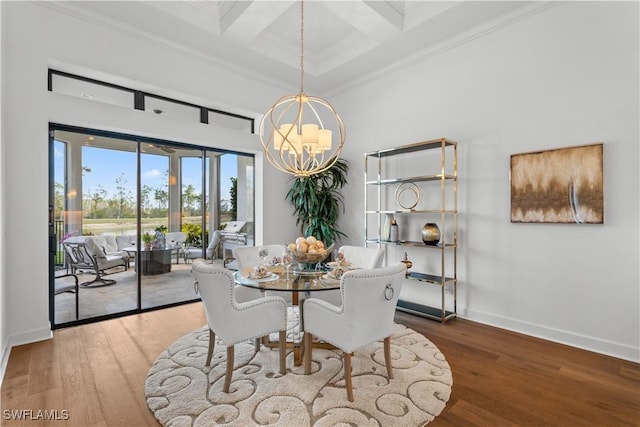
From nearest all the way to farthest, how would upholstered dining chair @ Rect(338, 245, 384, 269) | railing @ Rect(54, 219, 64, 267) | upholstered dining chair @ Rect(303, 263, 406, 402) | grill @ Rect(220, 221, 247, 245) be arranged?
upholstered dining chair @ Rect(303, 263, 406, 402), upholstered dining chair @ Rect(338, 245, 384, 269), railing @ Rect(54, 219, 64, 267), grill @ Rect(220, 221, 247, 245)

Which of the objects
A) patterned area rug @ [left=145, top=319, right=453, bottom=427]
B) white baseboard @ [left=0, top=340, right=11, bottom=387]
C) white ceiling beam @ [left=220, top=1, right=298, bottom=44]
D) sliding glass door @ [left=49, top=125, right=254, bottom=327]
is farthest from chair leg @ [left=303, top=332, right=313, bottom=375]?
white ceiling beam @ [left=220, top=1, right=298, bottom=44]

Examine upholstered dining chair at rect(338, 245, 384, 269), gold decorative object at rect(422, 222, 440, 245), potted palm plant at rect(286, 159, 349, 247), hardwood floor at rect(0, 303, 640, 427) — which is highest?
potted palm plant at rect(286, 159, 349, 247)

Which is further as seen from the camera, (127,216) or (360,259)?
(127,216)

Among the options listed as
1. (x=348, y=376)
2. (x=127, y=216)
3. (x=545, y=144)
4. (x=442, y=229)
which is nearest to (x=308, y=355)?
(x=348, y=376)

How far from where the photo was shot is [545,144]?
3125 mm

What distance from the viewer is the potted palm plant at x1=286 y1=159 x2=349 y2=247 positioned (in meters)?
4.86

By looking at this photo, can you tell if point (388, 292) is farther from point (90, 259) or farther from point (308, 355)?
point (90, 259)

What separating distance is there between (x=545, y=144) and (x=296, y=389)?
128 inches

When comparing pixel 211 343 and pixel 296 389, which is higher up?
pixel 211 343

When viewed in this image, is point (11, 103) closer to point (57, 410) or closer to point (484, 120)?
point (57, 410)

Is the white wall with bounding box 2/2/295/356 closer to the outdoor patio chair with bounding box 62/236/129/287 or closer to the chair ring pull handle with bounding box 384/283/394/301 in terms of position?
the outdoor patio chair with bounding box 62/236/129/287

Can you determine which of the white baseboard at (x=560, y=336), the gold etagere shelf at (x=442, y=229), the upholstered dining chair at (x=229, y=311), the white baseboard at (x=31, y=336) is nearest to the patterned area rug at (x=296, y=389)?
the upholstered dining chair at (x=229, y=311)

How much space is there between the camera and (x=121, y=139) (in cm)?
379

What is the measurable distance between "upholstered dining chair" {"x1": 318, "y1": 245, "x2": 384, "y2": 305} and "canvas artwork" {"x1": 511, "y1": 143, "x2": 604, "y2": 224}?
1.53 meters
